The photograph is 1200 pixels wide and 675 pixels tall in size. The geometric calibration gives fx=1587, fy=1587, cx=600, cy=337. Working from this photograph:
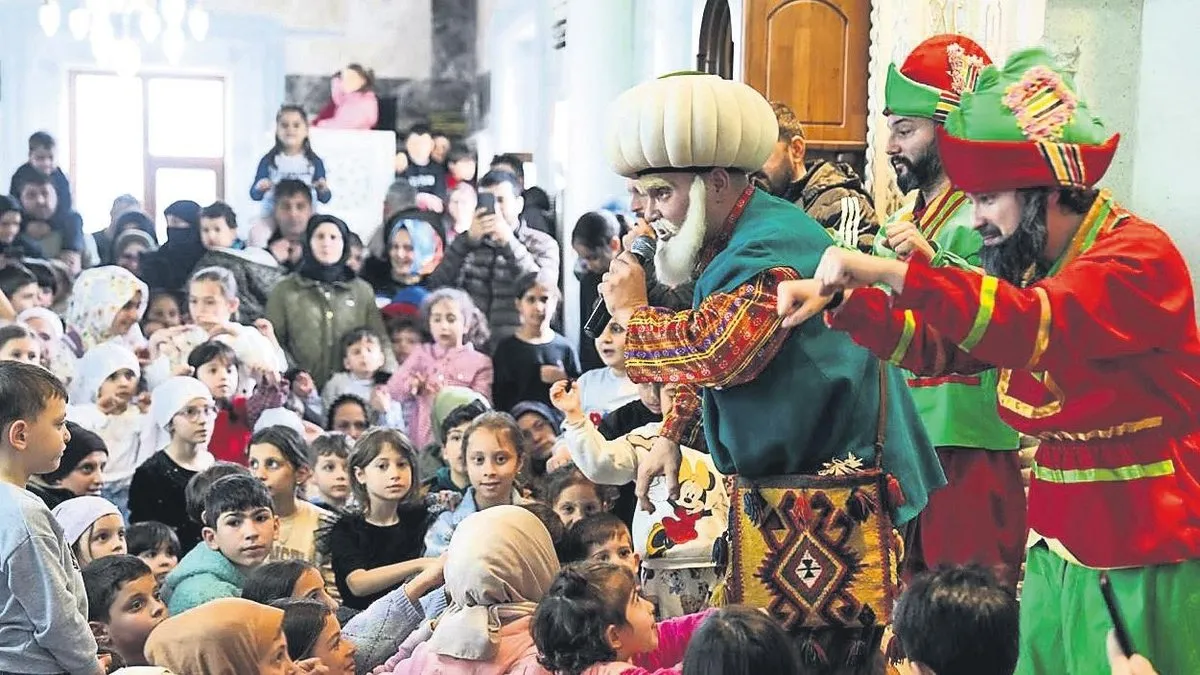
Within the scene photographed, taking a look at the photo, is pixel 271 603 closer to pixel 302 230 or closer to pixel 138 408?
pixel 138 408

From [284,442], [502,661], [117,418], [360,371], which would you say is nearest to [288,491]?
[284,442]

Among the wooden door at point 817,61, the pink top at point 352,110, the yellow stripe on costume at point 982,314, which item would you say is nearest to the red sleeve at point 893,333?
the yellow stripe on costume at point 982,314

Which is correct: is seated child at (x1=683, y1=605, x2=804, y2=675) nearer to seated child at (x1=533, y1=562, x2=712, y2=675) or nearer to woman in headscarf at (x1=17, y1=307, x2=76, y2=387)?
seated child at (x1=533, y1=562, x2=712, y2=675)

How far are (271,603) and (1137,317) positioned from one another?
212 cm

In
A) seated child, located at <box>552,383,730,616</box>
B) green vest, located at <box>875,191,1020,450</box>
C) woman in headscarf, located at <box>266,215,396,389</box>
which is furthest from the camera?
woman in headscarf, located at <box>266,215,396,389</box>

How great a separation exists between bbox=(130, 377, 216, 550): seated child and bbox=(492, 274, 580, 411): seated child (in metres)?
1.63

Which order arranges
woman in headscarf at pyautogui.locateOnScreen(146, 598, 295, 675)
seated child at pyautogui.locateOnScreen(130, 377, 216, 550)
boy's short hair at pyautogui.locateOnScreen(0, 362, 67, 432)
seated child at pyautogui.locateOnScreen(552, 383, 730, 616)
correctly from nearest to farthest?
woman in headscarf at pyautogui.locateOnScreen(146, 598, 295, 675) < boy's short hair at pyautogui.locateOnScreen(0, 362, 67, 432) < seated child at pyautogui.locateOnScreen(552, 383, 730, 616) < seated child at pyautogui.locateOnScreen(130, 377, 216, 550)

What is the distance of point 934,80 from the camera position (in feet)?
11.3

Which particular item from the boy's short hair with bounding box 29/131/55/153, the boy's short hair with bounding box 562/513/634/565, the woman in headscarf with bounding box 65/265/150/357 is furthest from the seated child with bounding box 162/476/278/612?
the boy's short hair with bounding box 29/131/55/153

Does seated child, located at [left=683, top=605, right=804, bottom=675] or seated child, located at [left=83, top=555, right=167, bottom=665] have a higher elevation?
seated child, located at [left=683, top=605, right=804, bottom=675]

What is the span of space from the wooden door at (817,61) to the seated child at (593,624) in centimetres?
355

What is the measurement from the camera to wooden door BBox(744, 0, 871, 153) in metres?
6.30

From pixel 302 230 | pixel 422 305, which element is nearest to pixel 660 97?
pixel 422 305

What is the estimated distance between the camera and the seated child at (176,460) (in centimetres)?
532
